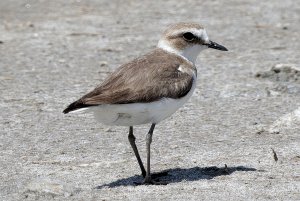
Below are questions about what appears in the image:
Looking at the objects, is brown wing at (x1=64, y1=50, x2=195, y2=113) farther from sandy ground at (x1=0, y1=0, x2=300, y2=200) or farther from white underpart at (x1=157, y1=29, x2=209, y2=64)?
sandy ground at (x1=0, y1=0, x2=300, y2=200)

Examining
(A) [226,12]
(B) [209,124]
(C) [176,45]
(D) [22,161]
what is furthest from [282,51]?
(D) [22,161]

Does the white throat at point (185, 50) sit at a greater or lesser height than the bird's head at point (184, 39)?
lesser

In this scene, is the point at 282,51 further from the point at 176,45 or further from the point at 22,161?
the point at 22,161

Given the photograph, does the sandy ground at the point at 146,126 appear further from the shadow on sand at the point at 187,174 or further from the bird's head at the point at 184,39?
the bird's head at the point at 184,39

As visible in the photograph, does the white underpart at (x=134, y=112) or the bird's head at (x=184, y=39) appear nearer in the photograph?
the white underpart at (x=134, y=112)

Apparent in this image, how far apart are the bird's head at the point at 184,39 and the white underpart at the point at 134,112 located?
70cm

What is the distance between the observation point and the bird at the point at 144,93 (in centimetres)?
622

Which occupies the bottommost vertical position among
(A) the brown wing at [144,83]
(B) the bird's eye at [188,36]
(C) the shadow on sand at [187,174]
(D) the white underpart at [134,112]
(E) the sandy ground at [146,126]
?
(E) the sandy ground at [146,126]

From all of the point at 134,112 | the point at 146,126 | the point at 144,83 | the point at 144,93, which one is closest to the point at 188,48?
the point at 144,83

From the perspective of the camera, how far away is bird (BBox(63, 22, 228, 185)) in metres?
6.22

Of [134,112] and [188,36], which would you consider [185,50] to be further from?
[134,112]

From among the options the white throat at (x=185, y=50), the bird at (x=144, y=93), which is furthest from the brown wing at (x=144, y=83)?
the white throat at (x=185, y=50)

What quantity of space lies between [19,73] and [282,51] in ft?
11.1

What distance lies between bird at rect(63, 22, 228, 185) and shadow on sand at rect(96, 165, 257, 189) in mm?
120
